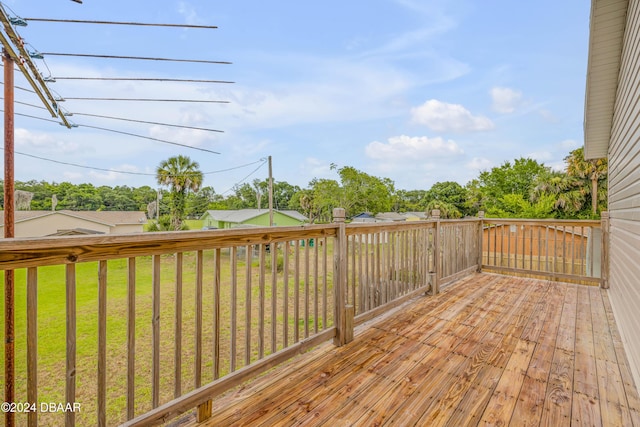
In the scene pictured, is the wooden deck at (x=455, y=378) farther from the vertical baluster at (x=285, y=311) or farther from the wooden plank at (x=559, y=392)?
the vertical baluster at (x=285, y=311)

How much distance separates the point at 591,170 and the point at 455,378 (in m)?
22.1

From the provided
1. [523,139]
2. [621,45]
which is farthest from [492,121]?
[621,45]

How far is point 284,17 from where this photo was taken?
32.8 ft

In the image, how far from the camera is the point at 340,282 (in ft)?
7.83

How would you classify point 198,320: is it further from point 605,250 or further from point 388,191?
point 388,191

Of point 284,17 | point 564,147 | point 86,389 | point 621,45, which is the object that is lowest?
point 86,389

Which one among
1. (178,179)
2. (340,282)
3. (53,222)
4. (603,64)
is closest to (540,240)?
(603,64)

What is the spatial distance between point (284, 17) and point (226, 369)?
35.3ft

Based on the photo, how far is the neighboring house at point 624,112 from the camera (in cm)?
217

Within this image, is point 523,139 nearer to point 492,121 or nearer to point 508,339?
point 492,121

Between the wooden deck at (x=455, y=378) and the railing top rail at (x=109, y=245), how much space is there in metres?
0.95

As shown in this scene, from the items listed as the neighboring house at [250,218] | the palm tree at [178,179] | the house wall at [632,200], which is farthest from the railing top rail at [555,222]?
the palm tree at [178,179]

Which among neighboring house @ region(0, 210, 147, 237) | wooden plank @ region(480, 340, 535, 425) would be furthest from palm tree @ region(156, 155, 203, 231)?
wooden plank @ region(480, 340, 535, 425)

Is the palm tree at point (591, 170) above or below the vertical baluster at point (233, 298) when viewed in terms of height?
above
